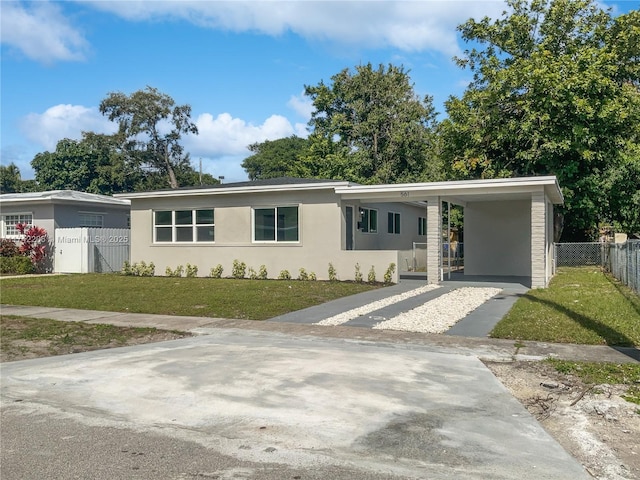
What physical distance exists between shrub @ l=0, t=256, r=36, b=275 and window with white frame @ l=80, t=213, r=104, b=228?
2981 millimetres

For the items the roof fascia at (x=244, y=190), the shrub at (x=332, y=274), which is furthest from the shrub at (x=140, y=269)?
the shrub at (x=332, y=274)

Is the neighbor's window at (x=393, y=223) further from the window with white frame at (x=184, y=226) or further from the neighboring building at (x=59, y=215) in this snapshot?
the neighboring building at (x=59, y=215)

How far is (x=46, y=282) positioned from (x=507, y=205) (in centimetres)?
1712

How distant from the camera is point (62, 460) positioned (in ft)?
13.0

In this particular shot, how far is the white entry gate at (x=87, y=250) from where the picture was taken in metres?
23.4

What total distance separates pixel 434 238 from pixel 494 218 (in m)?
4.62

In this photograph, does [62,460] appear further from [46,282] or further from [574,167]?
[574,167]

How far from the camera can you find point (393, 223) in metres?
24.5

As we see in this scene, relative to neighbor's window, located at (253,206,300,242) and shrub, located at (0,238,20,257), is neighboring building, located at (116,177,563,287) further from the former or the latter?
shrub, located at (0,238,20,257)

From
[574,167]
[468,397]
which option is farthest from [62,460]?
Answer: [574,167]

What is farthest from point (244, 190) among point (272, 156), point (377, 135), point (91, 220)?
point (272, 156)

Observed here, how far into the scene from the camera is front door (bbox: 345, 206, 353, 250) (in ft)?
63.8

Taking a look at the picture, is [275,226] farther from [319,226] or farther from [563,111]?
[563,111]

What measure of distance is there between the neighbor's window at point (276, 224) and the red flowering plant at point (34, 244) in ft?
33.7
